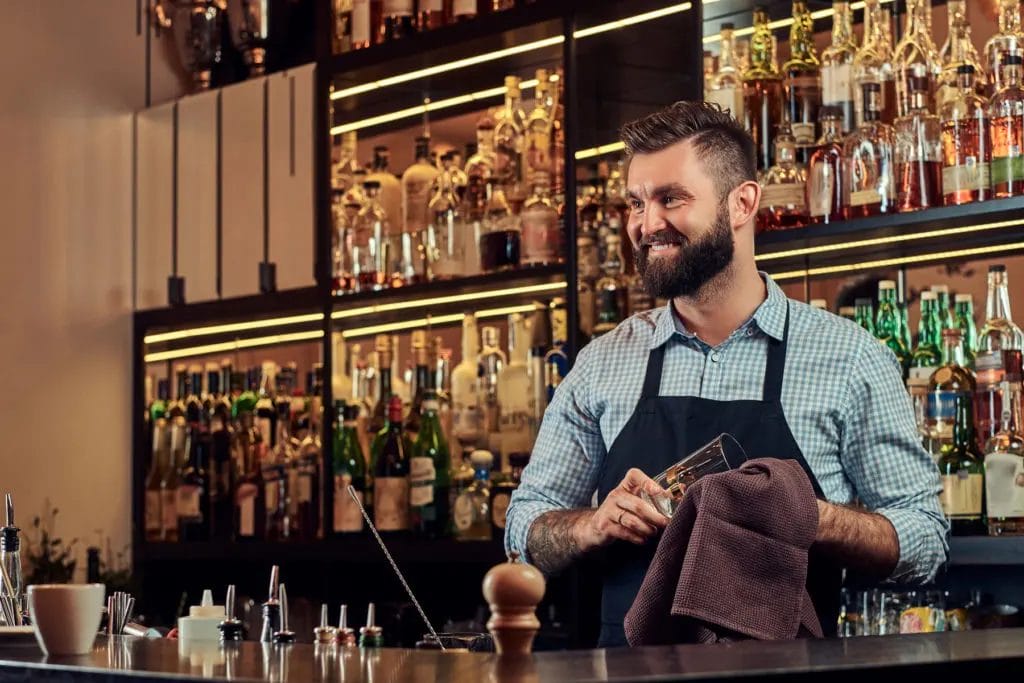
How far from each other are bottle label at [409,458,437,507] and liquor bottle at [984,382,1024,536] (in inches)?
53.7

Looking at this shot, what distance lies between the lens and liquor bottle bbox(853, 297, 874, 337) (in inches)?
123

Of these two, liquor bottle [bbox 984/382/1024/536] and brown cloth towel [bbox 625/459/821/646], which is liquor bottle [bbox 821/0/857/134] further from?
brown cloth towel [bbox 625/459/821/646]

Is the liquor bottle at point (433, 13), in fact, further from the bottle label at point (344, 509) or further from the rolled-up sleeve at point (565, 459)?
the rolled-up sleeve at point (565, 459)

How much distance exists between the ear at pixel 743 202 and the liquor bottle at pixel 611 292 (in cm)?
80

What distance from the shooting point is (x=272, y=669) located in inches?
58.4

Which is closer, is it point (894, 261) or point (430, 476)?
point (894, 261)

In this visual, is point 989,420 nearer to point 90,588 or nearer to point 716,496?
point 716,496

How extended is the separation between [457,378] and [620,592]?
145cm

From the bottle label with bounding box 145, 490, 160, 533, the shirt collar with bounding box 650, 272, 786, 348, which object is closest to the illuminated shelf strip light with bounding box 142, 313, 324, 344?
the bottle label with bounding box 145, 490, 160, 533

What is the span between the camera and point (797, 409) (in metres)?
2.49

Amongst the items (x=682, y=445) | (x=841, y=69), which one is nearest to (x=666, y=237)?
(x=682, y=445)

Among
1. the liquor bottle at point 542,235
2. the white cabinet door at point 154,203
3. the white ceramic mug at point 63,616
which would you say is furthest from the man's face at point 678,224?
the white cabinet door at point 154,203

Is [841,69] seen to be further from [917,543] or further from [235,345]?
[235,345]

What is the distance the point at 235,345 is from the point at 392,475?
85 cm
